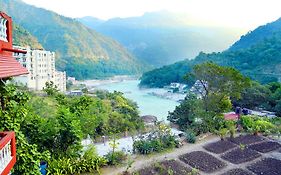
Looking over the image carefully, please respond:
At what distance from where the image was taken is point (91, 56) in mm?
92375

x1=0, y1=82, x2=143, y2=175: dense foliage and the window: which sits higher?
the window

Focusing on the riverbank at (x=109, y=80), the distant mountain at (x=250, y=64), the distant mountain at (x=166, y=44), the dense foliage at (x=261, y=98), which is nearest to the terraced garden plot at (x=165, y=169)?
the dense foliage at (x=261, y=98)

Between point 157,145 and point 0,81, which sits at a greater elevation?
point 0,81

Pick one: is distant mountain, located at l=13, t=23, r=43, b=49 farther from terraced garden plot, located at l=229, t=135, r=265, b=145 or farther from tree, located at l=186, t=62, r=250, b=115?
terraced garden plot, located at l=229, t=135, r=265, b=145

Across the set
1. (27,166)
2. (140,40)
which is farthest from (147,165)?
(140,40)

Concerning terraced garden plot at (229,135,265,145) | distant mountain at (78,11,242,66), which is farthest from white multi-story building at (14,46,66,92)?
distant mountain at (78,11,242,66)

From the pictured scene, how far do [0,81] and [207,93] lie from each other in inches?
521

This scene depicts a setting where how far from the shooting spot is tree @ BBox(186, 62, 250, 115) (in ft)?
53.1

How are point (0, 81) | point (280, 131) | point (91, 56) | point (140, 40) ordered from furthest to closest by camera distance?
point (140, 40) < point (91, 56) < point (280, 131) < point (0, 81)

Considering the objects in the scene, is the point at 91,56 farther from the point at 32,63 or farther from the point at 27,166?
the point at 27,166

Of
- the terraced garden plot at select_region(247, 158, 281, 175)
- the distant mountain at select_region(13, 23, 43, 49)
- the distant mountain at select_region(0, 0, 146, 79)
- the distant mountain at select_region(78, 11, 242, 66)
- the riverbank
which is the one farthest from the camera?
the distant mountain at select_region(78, 11, 242, 66)

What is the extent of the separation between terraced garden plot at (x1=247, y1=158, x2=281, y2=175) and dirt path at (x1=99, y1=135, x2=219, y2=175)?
2390 mm

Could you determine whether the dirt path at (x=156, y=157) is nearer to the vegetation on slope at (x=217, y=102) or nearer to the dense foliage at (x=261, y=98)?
the vegetation on slope at (x=217, y=102)

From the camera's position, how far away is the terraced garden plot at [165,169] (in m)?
10.4
